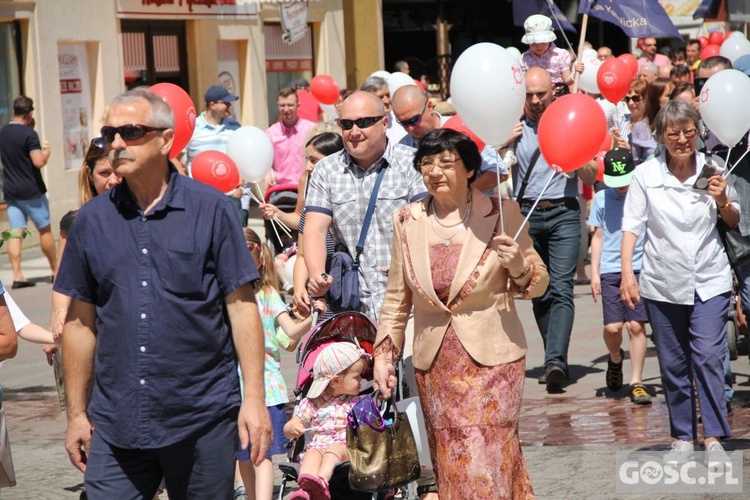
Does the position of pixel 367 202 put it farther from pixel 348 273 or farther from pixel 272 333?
pixel 272 333

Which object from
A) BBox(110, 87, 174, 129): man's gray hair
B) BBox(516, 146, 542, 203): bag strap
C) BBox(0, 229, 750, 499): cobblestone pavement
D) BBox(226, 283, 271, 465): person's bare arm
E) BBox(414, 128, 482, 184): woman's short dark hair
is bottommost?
BBox(0, 229, 750, 499): cobblestone pavement

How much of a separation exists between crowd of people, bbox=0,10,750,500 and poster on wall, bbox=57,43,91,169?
11877mm

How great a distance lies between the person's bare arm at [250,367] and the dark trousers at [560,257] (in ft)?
16.9

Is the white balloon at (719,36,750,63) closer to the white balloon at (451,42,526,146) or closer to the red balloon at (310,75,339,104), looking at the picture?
the red balloon at (310,75,339,104)

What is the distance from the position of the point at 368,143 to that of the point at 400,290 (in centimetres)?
112

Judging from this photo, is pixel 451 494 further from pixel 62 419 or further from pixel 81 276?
pixel 62 419

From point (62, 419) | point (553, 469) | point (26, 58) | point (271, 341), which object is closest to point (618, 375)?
point (553, 469)

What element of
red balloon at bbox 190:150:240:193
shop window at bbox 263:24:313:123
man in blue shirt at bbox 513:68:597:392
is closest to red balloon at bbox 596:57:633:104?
man in blue shirt at bbox 513:68:597:392

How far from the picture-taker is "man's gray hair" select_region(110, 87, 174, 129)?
172 inches

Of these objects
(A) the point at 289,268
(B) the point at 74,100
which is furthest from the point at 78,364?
(B) the point at 74,100

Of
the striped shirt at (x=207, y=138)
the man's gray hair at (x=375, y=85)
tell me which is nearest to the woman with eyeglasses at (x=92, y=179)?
the man's gray hair at (x=375, y=85)

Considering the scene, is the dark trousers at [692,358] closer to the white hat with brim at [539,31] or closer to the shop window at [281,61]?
the white hat with brim at [539,31]

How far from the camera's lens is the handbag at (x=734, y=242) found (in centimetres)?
706

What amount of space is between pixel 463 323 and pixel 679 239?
80.7 inches
